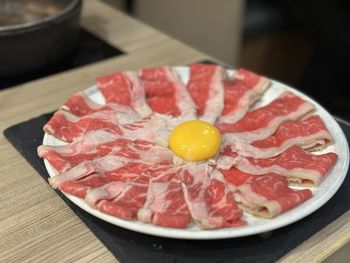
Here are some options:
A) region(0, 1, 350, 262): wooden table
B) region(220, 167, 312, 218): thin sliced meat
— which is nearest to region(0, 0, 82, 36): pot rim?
region(0, 1, 350, 262): wooden table

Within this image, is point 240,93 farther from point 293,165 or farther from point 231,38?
point 231,38

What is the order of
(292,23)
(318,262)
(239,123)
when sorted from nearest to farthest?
(318,262)
(239,123)
(292,23)

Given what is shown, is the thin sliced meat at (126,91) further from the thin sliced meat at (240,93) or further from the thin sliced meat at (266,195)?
the thin sliced meat at (266,195)

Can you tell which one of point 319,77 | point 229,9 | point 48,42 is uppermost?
point 48,42

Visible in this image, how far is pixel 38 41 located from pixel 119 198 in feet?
2.06

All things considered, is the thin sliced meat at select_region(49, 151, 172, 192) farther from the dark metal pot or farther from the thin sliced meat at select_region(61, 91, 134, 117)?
the dark metal pot

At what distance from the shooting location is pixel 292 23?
302 cm

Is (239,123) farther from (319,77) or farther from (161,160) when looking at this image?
(319,77)

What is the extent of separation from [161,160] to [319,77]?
5.95ft

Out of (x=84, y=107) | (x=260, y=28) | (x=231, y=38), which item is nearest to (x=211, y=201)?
(x=84, y=107)

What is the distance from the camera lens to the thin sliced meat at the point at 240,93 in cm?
118

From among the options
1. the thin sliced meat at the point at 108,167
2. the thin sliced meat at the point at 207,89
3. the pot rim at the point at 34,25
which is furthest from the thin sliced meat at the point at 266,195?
the pot rim at the point at 34,25

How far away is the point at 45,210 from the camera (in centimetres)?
98

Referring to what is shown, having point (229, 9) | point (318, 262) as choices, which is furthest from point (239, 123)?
point (229, 9)
